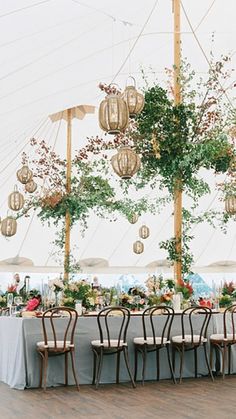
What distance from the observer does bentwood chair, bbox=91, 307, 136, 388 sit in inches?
246

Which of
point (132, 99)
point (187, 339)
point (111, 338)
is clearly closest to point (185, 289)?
point (187, 339)

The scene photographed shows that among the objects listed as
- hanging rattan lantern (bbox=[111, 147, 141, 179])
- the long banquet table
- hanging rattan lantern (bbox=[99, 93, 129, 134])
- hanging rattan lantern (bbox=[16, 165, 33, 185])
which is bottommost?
the long banquet table

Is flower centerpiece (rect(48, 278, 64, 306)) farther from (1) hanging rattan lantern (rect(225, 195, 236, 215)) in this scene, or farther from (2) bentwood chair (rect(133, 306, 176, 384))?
(1) hanging rattan lantern (rect(225, 195, 236, 215))

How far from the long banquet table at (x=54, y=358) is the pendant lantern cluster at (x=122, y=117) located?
181cm

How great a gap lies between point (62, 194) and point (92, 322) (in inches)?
229

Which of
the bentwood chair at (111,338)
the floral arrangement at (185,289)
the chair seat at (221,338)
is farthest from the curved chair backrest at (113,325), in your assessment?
the floral arrangement at (185,289)

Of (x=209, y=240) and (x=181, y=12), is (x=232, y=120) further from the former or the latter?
(x=209, y=240)

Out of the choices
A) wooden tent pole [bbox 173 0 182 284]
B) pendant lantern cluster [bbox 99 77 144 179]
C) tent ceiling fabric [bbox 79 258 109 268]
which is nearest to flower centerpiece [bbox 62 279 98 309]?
pendant lantern cluster [bbox 99 77 144 179]

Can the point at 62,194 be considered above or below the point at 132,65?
below

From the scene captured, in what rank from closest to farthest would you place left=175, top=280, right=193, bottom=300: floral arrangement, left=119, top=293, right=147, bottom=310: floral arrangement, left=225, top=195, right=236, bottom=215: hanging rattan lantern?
left=119, top=293, right=147, bottom=310: floral arrangement, left=175, top=280, right=193, bottom=300: floral arrangement, left=225, top=195, right=236, bottom=215: hanging rattan lantern

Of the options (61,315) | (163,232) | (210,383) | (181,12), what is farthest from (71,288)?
(163,232)

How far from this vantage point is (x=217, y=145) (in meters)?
8.48

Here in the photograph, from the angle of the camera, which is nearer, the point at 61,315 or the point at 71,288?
the point at 61,315

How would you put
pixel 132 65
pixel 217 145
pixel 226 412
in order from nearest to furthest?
pixel 226 412 → pixel 217 145 → pixel 132 65
